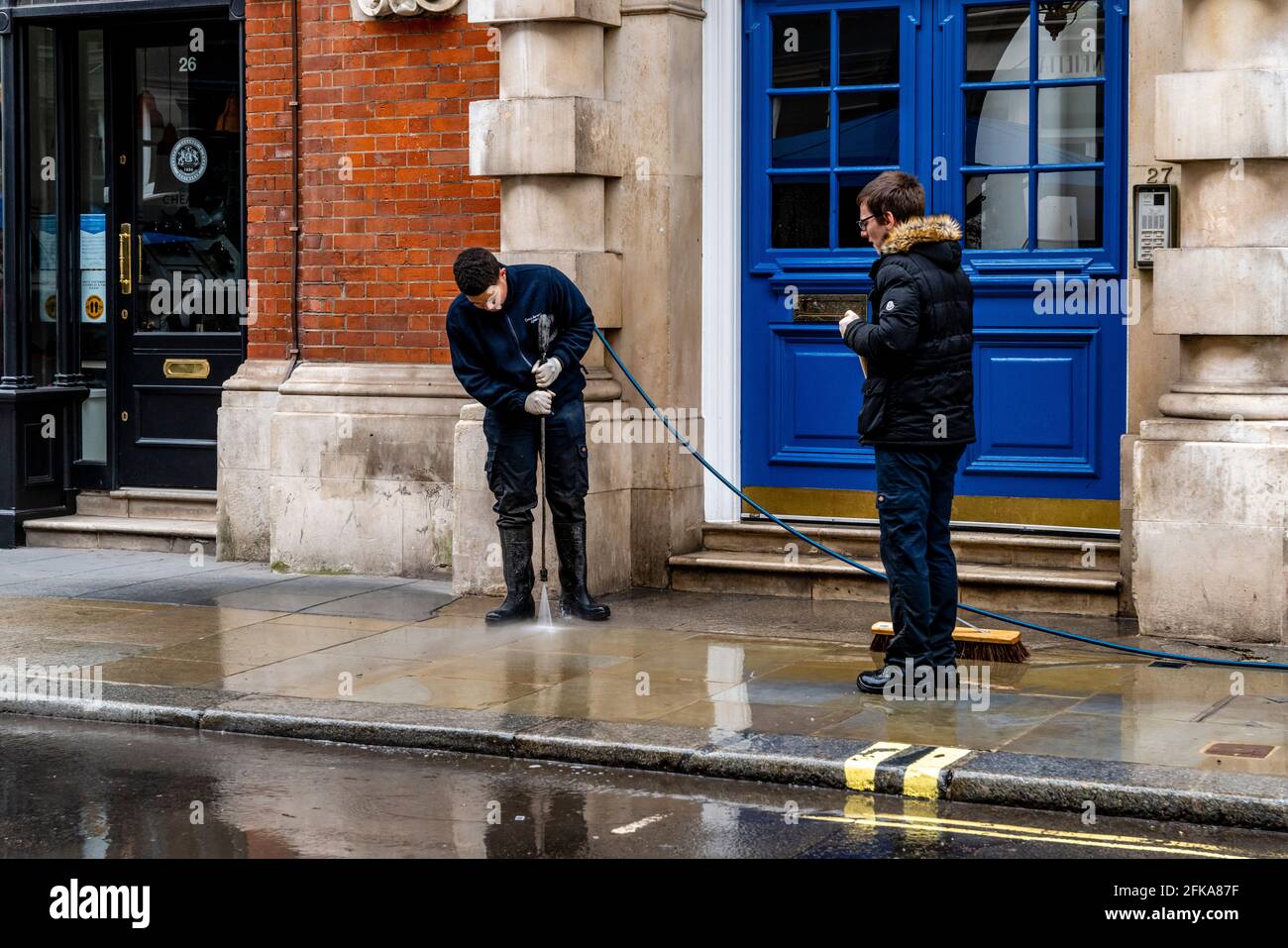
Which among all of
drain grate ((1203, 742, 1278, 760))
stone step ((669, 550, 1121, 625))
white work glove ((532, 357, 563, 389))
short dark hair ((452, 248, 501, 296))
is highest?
short dark hair ((452, 248, 501, 296))

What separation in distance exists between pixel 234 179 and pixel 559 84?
316 centimetres

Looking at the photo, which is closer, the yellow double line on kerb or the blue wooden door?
the yellow double line on kerb

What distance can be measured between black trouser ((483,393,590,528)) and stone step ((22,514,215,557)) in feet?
11.0

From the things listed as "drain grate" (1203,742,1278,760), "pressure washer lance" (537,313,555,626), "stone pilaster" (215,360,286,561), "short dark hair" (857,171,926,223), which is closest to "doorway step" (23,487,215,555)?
"stone pilaster" (215,360,286,561)

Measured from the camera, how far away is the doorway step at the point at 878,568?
32.4 ft

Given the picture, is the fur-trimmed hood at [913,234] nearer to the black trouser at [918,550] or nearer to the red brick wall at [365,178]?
the black trouser at [918,550]

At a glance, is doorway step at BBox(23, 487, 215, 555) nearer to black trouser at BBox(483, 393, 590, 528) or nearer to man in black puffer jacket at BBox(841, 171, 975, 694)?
black trouser at BBox(483, 393, 590, 528)

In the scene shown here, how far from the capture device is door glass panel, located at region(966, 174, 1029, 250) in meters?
10.4

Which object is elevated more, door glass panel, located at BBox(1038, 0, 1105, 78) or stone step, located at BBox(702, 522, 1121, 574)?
door glass panel, located at BBox(1038, 0, 1105, 78)

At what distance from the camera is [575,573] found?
10.1 meters

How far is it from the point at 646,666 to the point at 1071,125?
12.8 ft

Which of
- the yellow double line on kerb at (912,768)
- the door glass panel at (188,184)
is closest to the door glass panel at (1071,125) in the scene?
the yellow double line on kerb at (912,768)

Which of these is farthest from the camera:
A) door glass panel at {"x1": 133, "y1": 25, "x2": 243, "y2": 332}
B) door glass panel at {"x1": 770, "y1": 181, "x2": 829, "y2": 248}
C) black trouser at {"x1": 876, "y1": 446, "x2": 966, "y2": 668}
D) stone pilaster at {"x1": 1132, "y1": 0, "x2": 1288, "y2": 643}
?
door glass panel at {"x1": 133, "y1": 25, "x2": 243, "y2": 332}

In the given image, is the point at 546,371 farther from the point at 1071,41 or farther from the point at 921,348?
the point at 1071,41
